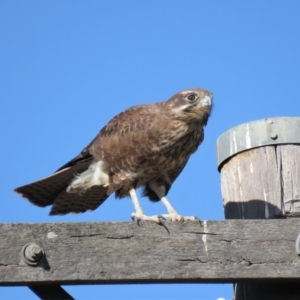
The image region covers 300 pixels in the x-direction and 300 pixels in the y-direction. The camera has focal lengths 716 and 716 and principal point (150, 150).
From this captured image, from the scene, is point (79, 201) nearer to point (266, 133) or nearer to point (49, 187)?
point (49, 187)

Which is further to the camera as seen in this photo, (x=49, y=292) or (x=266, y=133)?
(x=266, y=133)

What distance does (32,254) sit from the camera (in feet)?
8.48

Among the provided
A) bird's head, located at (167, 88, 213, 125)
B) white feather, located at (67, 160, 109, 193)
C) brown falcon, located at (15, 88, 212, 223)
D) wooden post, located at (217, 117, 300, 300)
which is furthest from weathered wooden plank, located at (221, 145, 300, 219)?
white feather, located at (67, 160, 109, 193)

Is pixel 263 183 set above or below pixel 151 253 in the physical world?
above

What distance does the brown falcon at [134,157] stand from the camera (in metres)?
5.12

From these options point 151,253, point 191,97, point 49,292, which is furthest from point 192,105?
point 49,292

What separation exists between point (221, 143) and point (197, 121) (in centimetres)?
161

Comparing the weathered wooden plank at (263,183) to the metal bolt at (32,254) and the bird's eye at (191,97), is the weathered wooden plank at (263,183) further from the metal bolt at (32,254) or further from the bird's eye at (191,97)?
the bird's eye at (191,97)

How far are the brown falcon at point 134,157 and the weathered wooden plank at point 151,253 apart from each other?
214cm

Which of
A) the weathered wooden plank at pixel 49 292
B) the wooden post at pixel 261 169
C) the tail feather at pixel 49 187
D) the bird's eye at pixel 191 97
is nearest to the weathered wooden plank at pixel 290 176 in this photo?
the wooden post at pixel 261 169

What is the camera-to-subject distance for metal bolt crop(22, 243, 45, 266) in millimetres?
2584

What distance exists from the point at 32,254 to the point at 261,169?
4.55 ft

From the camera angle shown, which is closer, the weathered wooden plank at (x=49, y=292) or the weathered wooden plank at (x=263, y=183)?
the weathered wooden plank at (x=49, y=292)

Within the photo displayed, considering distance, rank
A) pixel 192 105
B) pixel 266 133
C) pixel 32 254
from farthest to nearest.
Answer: pixel 192 105
pixel 266 133
pixel 32 254
